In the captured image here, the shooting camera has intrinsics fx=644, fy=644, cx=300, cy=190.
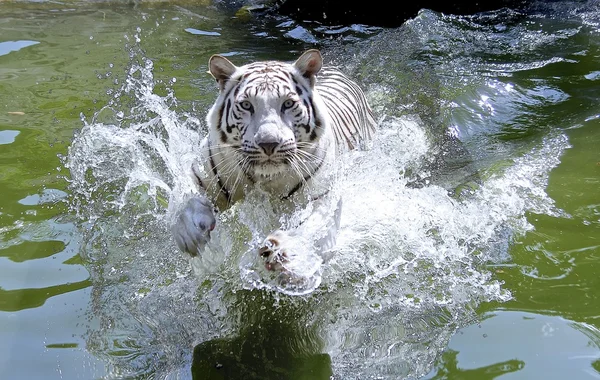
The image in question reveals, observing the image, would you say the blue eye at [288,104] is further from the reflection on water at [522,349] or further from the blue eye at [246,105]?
the reflection on water at [522,349]

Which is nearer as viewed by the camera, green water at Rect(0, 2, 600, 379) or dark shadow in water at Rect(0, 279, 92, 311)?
green water at Rect(0, 2, 600, 379)

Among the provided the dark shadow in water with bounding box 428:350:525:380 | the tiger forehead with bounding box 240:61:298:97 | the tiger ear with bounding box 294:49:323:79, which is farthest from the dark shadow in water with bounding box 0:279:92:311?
the dark shadow in water with bounding box 428:350:525:380

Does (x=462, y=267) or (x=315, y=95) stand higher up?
(x=315, y=95)

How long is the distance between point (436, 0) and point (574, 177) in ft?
15.8

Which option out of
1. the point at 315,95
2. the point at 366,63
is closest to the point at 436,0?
the point at 366,63

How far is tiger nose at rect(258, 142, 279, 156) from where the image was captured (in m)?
2.65

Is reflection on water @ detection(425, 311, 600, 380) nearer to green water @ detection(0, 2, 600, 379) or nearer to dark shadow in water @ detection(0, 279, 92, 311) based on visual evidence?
green water @ detection(0, 2, 600, 379)

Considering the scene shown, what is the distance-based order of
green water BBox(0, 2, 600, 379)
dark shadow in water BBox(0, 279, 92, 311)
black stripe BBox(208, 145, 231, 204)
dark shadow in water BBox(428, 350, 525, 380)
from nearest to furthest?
dark shadow in water BBox(428, 350, 525, 380) → green water BBox(0, 2, 600, 379) → dark shadow in water BBox(0, 279, 92, 311) → black stripe BBox(208, 145, 231, 204)

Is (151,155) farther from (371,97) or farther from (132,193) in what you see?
(371,97)

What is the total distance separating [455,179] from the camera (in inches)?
163

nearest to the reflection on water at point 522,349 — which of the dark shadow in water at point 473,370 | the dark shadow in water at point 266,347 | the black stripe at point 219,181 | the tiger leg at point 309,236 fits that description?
the dark shadow in water at point 473,370

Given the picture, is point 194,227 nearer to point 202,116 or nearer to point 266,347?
point 266,347

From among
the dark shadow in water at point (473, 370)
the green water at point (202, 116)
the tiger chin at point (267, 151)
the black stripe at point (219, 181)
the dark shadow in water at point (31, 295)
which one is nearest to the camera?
the dark shadow in water at point (473, 370)

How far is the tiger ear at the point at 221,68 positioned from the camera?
9.56 feet
